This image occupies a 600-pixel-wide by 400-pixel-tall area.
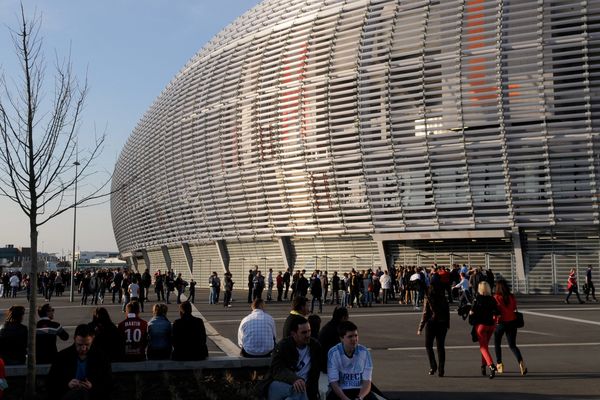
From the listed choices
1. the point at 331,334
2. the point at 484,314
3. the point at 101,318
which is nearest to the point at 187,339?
the point at 101,318

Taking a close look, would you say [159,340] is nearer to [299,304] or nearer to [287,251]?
[299,304]

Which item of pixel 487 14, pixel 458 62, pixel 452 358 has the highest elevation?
pixel 487 14

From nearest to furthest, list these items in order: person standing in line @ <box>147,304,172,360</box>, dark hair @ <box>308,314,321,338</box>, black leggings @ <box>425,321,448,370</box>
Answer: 1. dark hair @ <box>308,314,321,338</box>
2. person standing in line @ <box>147,304,172,360</box>
3. black leggings @ <box>425,321,448,370</box>

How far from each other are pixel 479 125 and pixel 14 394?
85.1 feet

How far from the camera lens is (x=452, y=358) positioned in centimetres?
1318

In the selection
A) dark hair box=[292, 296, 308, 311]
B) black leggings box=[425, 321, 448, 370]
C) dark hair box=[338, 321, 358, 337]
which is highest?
dark hair box=[292, 296, 308, 311]

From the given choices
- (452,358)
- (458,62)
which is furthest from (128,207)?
(452,358)

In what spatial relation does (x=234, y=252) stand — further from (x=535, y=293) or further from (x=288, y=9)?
(x=535, y=293)

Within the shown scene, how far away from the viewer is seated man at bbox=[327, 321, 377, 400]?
20.6 ft

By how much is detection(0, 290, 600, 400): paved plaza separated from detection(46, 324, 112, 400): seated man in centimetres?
405

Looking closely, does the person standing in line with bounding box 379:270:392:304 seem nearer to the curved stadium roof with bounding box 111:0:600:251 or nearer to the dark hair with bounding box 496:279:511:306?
the curved stadium roof with bounding box 111:0:600:251

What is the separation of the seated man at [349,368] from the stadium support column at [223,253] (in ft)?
129

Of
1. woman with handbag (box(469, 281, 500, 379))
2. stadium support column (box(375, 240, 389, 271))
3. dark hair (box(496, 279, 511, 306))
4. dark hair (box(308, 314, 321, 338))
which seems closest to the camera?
dark hair (box(308, 314, 321, 338))

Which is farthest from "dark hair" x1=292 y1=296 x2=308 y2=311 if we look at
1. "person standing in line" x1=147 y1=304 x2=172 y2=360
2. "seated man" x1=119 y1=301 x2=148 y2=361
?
"seated man" x1=119 y1=301 x2=148 y2=361
